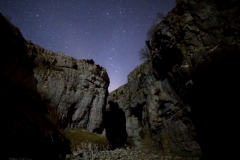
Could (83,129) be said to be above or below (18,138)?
above

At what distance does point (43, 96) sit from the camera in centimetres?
2344

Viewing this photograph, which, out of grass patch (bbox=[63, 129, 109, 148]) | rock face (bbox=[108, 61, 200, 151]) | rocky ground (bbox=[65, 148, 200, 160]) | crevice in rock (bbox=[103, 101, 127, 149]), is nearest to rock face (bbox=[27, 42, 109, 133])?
grass patch (bbox=[63, 129, 109, 148])

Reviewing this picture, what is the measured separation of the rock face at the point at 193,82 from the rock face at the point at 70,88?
8476 millimetres

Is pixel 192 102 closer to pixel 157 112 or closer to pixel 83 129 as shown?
pixel 157 112

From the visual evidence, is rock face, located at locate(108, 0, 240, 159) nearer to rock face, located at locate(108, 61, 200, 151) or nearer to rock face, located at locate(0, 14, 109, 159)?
rock face, located at locate(108, 61, 200, 151)

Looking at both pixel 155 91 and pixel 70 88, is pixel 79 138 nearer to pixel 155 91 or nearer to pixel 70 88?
pixel 70 88

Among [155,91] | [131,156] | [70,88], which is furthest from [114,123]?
[131,156]

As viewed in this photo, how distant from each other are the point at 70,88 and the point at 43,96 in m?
4.63

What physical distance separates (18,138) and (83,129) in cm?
1266

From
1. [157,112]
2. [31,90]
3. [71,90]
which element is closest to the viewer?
[31,90]

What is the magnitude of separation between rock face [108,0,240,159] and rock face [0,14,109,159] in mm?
9560

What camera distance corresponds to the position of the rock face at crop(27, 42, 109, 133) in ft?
80.0

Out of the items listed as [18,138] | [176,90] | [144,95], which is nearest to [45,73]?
[18,138]

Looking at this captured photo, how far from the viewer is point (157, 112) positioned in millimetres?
24562
